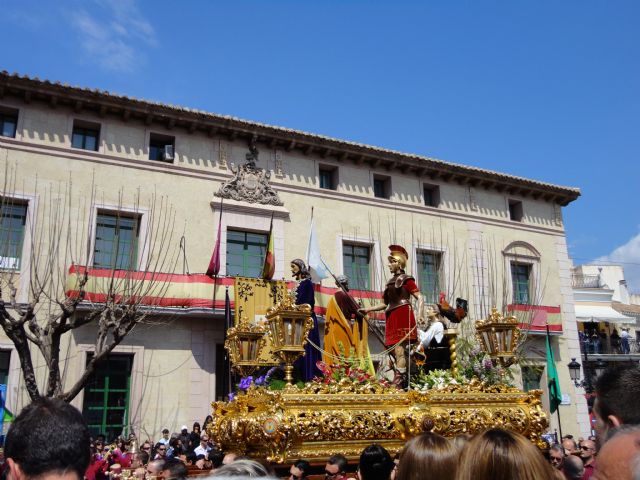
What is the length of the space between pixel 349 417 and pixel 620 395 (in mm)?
4431

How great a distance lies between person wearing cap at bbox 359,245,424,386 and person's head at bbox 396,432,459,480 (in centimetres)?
568

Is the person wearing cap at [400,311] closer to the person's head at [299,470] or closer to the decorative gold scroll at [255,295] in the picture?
the person's head at [299,470]

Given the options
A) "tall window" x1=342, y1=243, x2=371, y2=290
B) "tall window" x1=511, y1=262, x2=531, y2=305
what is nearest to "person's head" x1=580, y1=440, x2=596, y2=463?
A: "tall window" x1=342, y1=243, x2=371, y2=290

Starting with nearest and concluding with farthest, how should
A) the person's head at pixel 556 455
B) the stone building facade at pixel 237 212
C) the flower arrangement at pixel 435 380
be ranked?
the person's head at pixel 556 455 → the flower arrangement at pixel 435 380 → the stone building facade at pixel 237 212

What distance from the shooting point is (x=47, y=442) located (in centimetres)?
231

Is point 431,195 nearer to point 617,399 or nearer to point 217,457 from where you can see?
point 217,457

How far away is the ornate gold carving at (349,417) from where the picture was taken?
667 cm

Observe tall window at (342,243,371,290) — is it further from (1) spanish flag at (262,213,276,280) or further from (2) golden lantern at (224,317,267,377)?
(2) golden lantern at (224,317,267,377)

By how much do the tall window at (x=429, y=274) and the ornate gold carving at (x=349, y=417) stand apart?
14.1m

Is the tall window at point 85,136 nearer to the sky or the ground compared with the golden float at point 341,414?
nearer to the sky

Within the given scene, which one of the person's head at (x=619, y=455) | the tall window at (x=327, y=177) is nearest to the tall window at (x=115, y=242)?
the tall window at (x=327, y=177)

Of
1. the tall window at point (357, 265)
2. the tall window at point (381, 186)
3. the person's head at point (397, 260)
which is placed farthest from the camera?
the tall window at point (381, 186)

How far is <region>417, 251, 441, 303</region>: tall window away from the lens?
73.0 ft

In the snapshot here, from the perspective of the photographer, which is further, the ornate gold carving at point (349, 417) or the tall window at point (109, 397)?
the tall window at point (109, 397)
